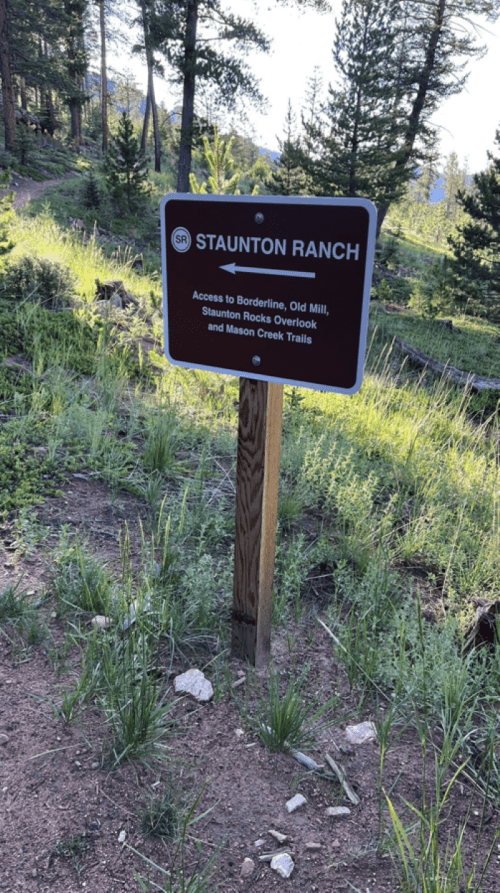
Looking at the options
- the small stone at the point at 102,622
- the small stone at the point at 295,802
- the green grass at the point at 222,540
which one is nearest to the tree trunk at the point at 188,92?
the green grass at the point at 222,540

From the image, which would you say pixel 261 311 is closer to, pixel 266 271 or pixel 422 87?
pixel 266 271

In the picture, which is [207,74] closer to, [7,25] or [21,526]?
[7,25]

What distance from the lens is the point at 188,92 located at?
18.0m

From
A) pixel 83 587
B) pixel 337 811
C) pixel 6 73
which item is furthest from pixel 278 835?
pixel 6 73

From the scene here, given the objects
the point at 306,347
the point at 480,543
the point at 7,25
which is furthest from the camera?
the point at 7,25

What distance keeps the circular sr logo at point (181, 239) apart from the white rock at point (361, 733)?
1903 mm

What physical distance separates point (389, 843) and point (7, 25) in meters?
25.2

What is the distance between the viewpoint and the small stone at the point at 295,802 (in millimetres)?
1834

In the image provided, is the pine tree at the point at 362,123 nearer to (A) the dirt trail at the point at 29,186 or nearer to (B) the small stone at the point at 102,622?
(A) the dirt trail at the point at 29,186

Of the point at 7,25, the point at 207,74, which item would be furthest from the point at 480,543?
the point at 7,25

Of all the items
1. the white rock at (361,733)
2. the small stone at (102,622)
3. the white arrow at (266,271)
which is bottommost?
the white rock at (361,733)

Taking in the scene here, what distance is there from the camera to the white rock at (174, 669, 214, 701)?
2236 millimetres

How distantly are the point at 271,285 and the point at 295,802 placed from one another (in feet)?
5.55

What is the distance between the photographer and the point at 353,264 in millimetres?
1902
